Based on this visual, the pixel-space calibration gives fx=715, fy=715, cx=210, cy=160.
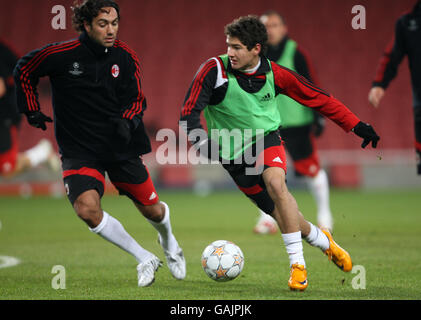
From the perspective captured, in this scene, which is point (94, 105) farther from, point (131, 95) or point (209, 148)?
point (209, 148)

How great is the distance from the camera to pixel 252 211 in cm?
→ 1241

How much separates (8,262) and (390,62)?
4.57 m

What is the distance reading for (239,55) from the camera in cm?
529

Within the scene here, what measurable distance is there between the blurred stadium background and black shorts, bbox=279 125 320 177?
815 centimetres

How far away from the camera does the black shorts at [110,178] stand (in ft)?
17.0

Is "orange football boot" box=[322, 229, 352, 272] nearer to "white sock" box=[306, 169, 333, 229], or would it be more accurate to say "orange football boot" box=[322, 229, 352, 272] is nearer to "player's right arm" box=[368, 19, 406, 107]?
"player's right arm" box=[368, 19, 406, 107]

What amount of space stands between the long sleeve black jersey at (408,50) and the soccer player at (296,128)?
143cm

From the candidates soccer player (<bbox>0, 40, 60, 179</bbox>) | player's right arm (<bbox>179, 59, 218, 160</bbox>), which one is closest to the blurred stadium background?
soccer player (<bbox>0, 40, 60, 179</bbox>)

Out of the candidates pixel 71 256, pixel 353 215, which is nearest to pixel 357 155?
pixel 353 215

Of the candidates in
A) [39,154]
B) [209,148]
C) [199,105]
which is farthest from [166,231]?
[39,154]

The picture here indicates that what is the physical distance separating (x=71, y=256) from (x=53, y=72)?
247 cm

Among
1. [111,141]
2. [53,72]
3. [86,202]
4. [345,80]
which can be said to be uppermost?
[345,80]

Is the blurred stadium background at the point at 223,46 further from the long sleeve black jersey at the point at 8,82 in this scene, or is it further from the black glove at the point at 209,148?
the black glove at the point at 209,148
